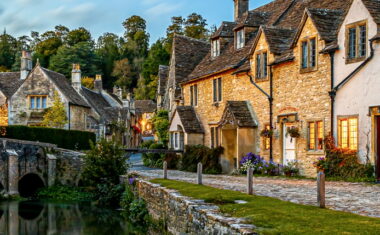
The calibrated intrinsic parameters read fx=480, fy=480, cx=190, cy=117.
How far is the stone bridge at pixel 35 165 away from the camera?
2781cm

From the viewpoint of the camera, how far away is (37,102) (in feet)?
148

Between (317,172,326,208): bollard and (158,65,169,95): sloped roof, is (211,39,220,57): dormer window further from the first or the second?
(317,172,326,208): bollard

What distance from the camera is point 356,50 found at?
740 inches

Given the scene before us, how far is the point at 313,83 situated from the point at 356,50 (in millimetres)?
2568

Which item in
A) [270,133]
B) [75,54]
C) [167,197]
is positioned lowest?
[167,197]

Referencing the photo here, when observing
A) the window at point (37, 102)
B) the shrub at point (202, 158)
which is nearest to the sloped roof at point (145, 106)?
the window at point (37, 102)

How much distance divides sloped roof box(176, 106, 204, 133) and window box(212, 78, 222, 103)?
102 inches

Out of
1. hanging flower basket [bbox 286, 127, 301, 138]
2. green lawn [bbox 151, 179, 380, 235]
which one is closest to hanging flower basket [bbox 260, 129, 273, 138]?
hanging flower basket [bbox 286, 127, 301, 138]

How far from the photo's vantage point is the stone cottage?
796 inches

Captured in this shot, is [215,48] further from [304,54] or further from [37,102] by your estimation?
[37,102]

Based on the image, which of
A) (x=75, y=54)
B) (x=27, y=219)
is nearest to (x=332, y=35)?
(x=27, y=219)

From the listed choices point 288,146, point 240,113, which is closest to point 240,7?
point 240,113

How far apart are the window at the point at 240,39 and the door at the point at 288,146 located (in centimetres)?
776

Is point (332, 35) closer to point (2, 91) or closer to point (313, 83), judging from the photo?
point (313, 83)
